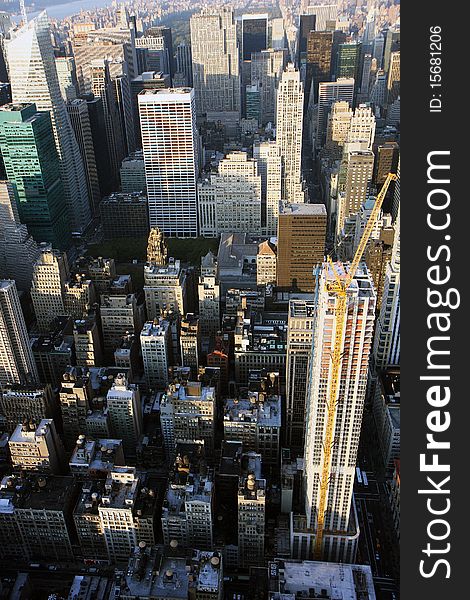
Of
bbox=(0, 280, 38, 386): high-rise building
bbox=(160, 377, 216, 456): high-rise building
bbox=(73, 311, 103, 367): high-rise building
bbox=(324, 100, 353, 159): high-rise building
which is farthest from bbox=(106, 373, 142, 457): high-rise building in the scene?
bbox=(324, 100, 353, 159): high-rise building

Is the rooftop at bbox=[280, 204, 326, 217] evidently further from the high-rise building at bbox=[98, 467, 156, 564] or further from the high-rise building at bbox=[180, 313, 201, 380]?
the high-rise building at bbox=[98, 467, 156, 564]

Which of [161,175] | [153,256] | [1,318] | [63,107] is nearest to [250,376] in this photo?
[153,256]

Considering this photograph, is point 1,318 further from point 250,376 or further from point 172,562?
point 172,562

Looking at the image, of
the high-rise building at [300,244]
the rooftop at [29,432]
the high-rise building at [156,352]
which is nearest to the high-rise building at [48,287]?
the high-rise building at [156,352]

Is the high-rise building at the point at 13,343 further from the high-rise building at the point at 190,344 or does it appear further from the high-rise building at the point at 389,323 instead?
the high-rise building at the point at 389,323

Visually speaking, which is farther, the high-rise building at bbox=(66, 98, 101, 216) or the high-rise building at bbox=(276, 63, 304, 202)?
the high-rise building at bbox=(66, 98, 101, 216)

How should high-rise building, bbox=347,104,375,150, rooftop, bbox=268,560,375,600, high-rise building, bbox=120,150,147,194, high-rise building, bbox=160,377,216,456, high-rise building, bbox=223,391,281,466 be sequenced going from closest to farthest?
1. rooftop, bbox=268,560,375,600
2. high-rise building, bbox=223,391,281,466
3. high-rise building, bbox=160,377,216,456
4. high-rise building, bbox=347,104,375,150
5. high-rise building, bbox=120,150,147,194
